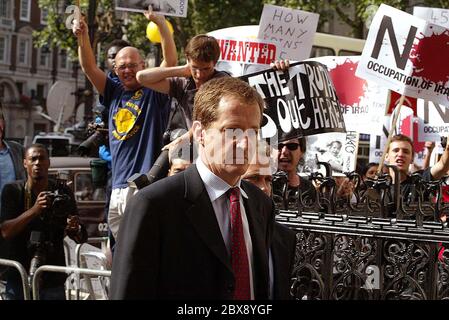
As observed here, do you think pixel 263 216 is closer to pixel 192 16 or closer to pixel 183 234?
pixel 183 234

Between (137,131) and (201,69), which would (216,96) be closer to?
(201,69)

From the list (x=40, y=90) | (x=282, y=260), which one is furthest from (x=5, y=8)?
(x=282, y=260)

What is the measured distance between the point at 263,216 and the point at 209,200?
0.28m

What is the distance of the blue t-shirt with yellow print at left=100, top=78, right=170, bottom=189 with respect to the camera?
652 centimetres

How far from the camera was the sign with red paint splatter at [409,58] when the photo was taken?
823 cm

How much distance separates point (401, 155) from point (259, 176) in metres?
3.12

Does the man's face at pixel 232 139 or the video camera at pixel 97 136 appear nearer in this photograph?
the man's face at pixel 232 139

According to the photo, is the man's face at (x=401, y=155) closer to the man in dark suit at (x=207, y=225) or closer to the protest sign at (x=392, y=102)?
the protest sign at (x=392, y=102)

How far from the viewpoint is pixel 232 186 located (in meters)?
3.39

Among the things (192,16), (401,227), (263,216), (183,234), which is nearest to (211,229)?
(183,234)

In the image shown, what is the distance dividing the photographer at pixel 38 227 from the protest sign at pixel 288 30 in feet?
9.92

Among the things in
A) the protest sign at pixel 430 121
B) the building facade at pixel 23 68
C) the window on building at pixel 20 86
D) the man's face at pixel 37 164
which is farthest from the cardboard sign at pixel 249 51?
the window on building at pixel 20 86


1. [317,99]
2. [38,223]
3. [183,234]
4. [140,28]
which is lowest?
[38,223]

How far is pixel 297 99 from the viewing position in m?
7.31
